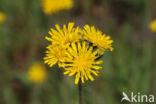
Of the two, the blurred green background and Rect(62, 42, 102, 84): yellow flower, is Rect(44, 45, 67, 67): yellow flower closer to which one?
Rect(62, 42, 102, 84): yellow flower

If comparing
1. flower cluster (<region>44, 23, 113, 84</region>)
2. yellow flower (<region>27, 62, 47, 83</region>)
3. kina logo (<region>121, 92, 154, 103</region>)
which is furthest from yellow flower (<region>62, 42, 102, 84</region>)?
yellow flower (<region>27, 62, 47, 83</region>)

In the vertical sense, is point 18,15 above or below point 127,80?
above

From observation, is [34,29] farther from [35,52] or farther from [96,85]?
[96,85]

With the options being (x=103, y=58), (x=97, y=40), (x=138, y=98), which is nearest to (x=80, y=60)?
(x=97, y=40)

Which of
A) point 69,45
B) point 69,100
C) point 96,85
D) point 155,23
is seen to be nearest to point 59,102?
point 69,100

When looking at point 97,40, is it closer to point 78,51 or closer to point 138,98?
point 78,51

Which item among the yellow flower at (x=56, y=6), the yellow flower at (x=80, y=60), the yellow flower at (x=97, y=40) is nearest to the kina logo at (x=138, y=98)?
the yellow flower at (x=97, y=40)

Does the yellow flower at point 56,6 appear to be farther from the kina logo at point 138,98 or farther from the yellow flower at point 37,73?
the kina logo at point 138,98
